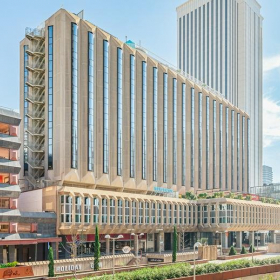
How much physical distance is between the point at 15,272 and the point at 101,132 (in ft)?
174

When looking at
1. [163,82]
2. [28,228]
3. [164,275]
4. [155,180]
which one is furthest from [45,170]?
[164,275]

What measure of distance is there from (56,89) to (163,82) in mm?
36212

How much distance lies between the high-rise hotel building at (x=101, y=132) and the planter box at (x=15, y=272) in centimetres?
2900

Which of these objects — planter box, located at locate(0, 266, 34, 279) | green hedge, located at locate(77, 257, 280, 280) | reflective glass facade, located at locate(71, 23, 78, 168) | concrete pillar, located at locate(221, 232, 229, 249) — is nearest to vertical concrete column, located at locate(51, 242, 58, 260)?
reflective glass facade, located at locate(71, 23, 78, 168)

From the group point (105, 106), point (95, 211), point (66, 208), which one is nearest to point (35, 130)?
point (105, 106)

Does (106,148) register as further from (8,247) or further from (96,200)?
(8,247)

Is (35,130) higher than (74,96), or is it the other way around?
(74,96)

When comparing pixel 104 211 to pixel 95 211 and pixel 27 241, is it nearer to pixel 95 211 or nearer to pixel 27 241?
pixel 95 211

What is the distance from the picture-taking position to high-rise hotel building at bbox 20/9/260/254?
9844 cm

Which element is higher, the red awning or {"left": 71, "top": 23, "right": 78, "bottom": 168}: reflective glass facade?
{"left": 71, "top": 23, "right": 78, "bottom": 168}: reflective glass facade

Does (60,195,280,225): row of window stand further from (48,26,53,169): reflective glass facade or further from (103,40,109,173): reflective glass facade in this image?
(48,26,53,169): reflective glass facade

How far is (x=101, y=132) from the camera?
4218 inches

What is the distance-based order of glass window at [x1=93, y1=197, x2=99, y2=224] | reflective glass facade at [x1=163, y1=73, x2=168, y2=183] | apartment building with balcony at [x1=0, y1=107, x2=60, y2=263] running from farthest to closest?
1. reflective glass facade at [x1=163, y1=73, x2=168, y2=183]
2. glass window at [x1=93, y1=197, x2=99, y2=224]
3. apartment building with balcony at [x1=0, y1=107, x2=60, y2=263]

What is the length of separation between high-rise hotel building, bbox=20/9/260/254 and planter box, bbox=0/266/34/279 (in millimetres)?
29002
